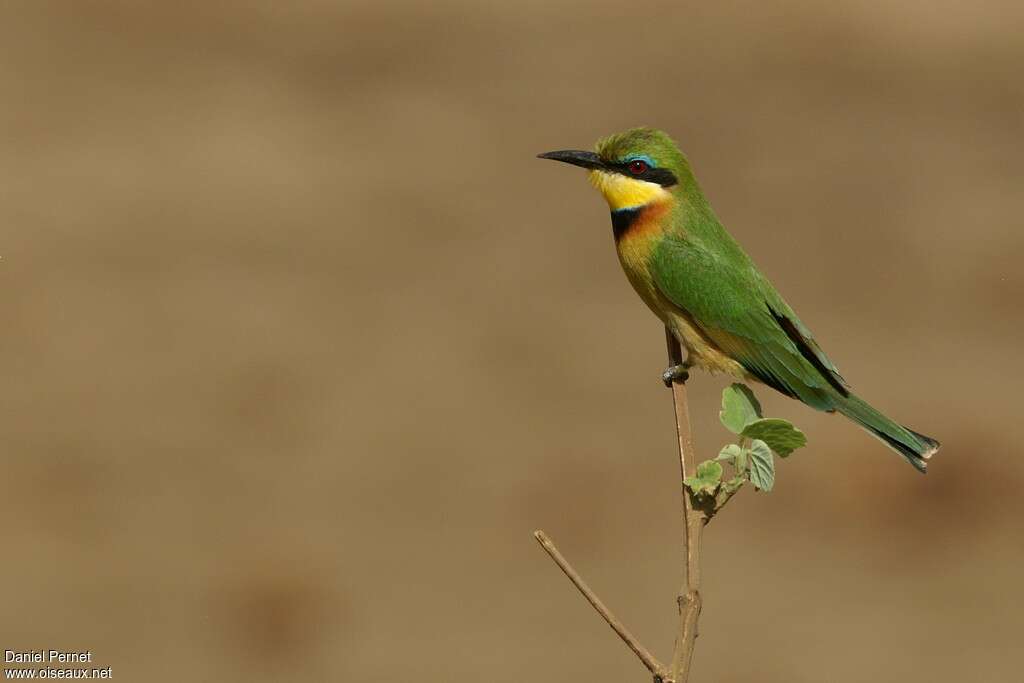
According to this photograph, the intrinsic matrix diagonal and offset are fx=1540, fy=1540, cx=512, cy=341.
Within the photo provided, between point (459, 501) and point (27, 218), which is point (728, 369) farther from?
point (27, 218)

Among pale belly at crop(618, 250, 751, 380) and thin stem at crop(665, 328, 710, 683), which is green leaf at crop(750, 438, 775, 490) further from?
pale belly at crop(618, 250, 751, 380)

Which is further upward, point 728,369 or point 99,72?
point 99,72

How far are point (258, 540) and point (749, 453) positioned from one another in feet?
15.0

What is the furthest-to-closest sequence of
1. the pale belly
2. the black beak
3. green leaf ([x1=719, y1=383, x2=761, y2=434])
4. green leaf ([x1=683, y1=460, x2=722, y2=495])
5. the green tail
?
the pale belly → the black beak → the green tail → green leaf ([x1=719, y1=383, x2=761, y2=434]) → green leaf ([x1=683, y1=460, x2=722, y2=495])

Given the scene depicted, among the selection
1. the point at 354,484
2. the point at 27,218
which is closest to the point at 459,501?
the point at 354,484

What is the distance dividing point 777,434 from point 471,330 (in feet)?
18.4

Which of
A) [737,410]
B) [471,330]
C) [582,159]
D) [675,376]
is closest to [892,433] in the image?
[582,159]

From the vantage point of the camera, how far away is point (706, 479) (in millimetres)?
1818

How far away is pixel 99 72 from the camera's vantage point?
361 inches

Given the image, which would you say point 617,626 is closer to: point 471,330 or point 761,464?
point 761,464

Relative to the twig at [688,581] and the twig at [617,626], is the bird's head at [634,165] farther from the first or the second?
the twig at [617,626]

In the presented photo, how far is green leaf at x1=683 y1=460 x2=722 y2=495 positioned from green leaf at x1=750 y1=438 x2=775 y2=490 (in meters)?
0.04

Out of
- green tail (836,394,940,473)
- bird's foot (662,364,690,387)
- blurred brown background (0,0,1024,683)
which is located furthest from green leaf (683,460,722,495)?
blurred brown background (0,0,1024,683)

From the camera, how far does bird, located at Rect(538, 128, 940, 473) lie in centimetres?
319
